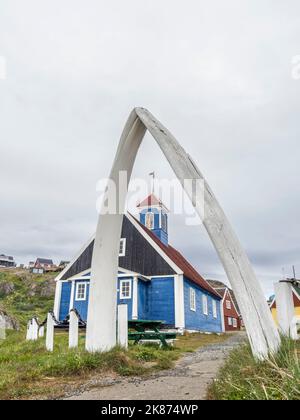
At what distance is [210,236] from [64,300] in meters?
19.5

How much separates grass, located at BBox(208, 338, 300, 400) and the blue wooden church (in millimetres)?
16338

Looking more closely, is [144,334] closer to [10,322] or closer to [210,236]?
[210,236]

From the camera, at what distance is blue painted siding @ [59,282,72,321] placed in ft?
72.8

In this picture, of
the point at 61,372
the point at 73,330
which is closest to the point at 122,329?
the point at 73,330

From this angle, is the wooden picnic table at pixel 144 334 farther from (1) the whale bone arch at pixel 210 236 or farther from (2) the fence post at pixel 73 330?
(1) the whale bone arch at pixel 210 236

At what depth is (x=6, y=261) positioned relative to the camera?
111312mm

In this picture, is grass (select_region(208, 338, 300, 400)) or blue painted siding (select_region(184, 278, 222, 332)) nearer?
grass (select_region(208, 338, 300, 400))

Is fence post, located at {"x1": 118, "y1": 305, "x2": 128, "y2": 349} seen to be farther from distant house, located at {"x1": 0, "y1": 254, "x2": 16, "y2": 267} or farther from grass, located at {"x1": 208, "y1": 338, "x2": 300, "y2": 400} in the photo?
distant house, located at {"x1": 0, "y1": 254, "x2": 16, "y2": 267}

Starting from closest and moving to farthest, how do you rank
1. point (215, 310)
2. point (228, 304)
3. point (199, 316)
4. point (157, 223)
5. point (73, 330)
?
point (73, 330) < point (199, 316) < point (157, 223) < point (215, 310) < point (228, 304)

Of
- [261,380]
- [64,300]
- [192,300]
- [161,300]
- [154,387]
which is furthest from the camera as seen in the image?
[192,300]

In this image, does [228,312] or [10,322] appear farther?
[228,312]

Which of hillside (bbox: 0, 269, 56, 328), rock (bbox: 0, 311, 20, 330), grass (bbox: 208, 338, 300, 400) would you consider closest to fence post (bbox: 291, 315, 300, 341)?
grass (bbox: 208, 338, 300, 400)

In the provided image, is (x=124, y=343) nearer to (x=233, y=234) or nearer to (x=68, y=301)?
(x=233, y=234)
